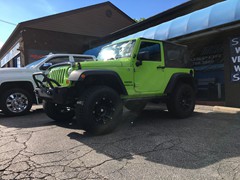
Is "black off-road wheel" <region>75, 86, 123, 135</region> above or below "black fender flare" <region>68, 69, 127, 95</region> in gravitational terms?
below

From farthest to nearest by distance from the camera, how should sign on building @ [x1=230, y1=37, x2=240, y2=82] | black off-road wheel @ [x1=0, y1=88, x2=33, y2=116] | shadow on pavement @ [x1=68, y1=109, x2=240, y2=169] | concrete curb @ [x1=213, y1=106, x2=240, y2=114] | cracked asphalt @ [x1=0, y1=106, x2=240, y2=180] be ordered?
sign on building @ [x1=230, y1=37, x2=240, y2=82], concrete curb @ [x1=213, y1=106, x2=240, y2=114], black off-road wheel @ [x1=0, y1=88, x2=33, y2=116], shadow on pavement @ [x1=68, y1=109, x2=240, y2=169], cracked asphalt @ [x1=0, y1=106, x2=240, y2=180]

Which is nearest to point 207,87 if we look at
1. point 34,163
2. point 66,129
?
point 66,129

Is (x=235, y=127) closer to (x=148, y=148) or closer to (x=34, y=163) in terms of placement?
(x=148, y=148)

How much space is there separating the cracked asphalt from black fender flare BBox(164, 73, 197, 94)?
2.98ft

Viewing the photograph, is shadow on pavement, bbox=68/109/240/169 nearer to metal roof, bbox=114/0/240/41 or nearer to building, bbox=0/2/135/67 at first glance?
metal roof, bbox=114/0/240/41

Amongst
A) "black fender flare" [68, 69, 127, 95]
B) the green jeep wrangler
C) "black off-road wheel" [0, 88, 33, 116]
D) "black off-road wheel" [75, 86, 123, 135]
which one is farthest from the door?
"black off-road wheel" [0, 88, 33, 116]

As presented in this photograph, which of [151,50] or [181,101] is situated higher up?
[151,50]

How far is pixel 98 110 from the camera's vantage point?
4.89 meters

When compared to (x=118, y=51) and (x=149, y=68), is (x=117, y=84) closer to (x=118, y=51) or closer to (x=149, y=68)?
(x=149, y=68)

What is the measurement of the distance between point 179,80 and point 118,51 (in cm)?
196

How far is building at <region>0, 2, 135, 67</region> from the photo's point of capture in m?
18.5

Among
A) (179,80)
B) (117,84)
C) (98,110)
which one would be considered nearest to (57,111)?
(98,110)

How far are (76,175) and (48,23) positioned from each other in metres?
18.4

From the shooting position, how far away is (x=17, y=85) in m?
7.80
